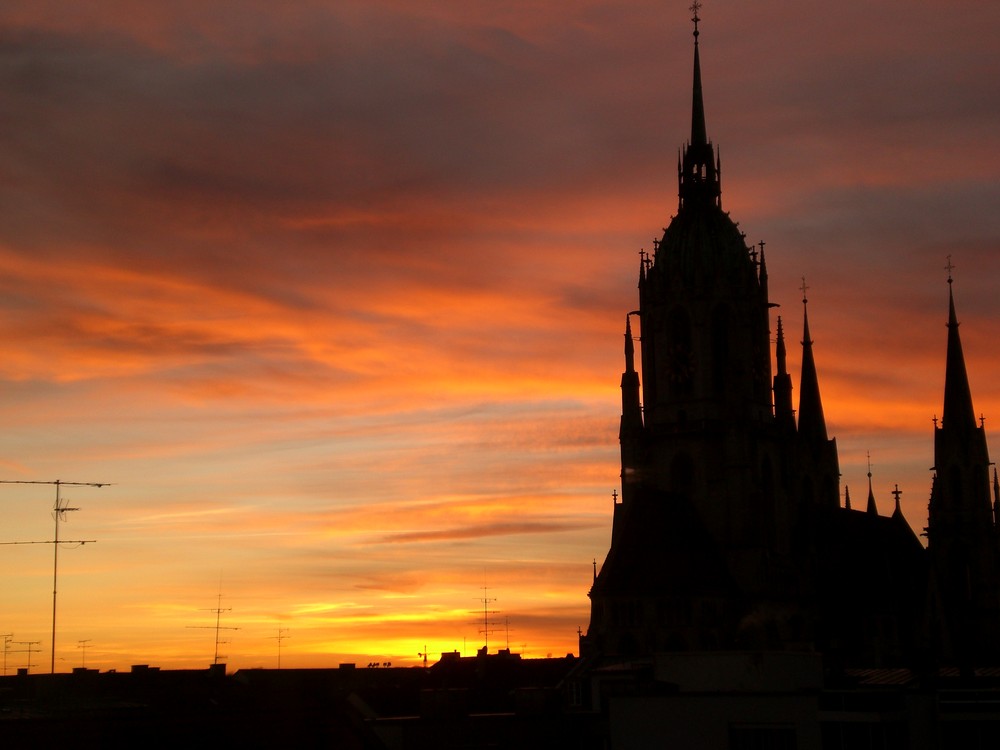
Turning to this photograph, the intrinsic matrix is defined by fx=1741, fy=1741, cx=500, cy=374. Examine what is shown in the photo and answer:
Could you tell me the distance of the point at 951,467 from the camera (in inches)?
6038

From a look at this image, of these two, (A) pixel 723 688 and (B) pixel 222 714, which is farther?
(A) pixel 723 688

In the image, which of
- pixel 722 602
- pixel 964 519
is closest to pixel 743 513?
pixel 722 602

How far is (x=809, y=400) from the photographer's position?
16500 cm

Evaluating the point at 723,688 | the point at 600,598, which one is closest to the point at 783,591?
the point at 600,598

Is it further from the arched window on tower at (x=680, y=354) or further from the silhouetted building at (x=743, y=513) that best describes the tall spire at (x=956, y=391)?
the arched window on tower at (x=680, y=354)

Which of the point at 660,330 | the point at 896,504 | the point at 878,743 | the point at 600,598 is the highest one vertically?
the point at 660,330

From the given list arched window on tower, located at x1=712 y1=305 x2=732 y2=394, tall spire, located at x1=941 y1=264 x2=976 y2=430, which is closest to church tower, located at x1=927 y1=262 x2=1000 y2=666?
tall spire, located at x1=941 y1=264 x2=976 y2=430

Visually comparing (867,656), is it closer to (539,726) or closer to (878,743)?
(539,726)

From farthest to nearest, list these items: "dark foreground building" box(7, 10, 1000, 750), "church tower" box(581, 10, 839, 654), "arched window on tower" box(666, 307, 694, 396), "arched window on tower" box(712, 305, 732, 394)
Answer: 1. "arched window on tower" box(666, 307, 694, 396)
2. "arched window on tower" box(712, 305, 732, 394)
3. "church tower" box(581, 10, 839, 654)
4. "dark foreground building" box(7, 10, 1000, 750)

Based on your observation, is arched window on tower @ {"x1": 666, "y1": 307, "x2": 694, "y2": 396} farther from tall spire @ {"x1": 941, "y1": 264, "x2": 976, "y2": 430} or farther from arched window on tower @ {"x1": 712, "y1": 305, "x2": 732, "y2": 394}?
tall spire @ {"x1": 941, "y1": 264, "x2": 976, "y2": 430}

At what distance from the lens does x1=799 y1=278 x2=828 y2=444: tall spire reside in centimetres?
16125

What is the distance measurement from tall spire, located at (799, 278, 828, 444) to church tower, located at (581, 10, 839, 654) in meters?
14.2

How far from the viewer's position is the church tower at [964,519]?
15200cm

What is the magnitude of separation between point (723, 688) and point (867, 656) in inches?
2278
